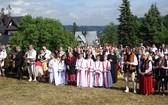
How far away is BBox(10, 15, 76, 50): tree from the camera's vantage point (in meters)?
31.6

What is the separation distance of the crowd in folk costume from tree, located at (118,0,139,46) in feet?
121

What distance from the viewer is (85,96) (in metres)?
16.2

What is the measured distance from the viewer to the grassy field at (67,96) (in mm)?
15125

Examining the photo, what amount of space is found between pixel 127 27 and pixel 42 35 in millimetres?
28992

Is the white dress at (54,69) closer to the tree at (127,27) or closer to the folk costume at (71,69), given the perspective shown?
the folk costume at (71,69)

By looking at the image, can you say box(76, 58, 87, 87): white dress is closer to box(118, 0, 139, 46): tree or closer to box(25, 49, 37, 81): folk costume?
box(25, 49, 37, 81): folk costume

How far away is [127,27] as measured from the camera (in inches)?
2344

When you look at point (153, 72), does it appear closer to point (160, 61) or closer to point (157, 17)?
point (160, 61)

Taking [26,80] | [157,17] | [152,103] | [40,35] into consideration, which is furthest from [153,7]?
[152,103]

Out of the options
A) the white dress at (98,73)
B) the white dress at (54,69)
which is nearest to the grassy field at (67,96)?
the white dress at (54,69)

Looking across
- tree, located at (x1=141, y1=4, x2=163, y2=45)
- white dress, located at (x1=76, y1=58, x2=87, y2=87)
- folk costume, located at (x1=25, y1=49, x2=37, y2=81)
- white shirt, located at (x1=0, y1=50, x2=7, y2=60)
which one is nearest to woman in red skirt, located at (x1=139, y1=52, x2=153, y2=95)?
white dress, located at (x1=76, y1=58, x2=87, y2=87)

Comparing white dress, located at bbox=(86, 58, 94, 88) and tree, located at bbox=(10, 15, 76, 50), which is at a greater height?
tree, located at bbox=(10, 15, 76, 50)

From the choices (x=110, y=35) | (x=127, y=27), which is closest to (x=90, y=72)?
(x=127, y=27)

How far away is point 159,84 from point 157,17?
174 feet
